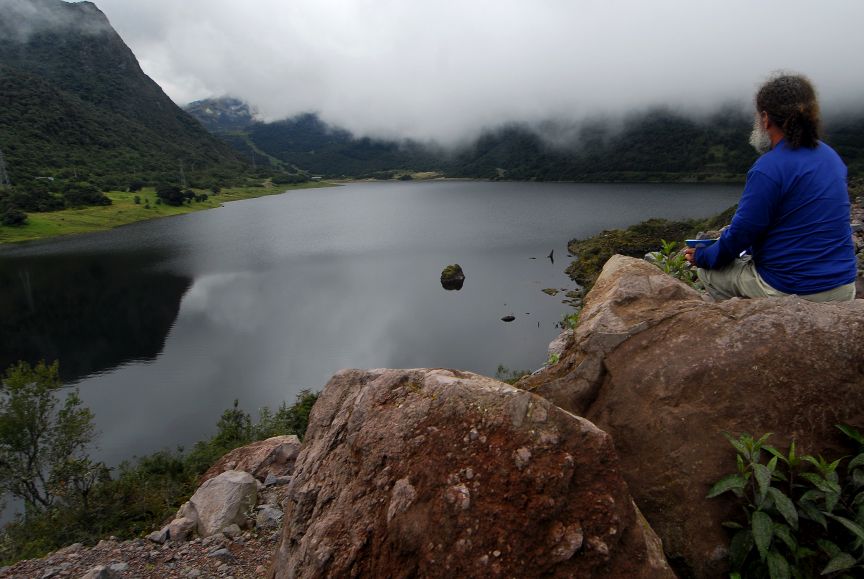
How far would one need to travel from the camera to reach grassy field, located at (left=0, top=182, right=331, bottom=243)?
300 ft

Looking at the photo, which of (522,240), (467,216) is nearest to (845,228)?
(522,240)

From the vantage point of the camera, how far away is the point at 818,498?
389cm

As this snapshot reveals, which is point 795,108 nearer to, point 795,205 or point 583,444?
point 795,205

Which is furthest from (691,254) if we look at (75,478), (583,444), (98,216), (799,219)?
(98,216)

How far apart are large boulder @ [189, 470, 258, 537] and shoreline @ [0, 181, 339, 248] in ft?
A: 328

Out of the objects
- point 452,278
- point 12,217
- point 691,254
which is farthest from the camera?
point 12,217

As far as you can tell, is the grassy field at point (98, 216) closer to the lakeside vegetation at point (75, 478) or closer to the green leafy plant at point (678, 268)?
the lakeside vegetation at point (75, 478)

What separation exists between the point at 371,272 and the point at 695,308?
6733 cm

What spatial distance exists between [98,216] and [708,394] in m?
128

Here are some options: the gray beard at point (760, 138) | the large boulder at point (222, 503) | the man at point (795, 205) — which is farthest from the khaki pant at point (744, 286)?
the large boulder at point (222, 503)

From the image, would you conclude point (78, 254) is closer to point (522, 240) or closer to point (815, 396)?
point (522, 240)

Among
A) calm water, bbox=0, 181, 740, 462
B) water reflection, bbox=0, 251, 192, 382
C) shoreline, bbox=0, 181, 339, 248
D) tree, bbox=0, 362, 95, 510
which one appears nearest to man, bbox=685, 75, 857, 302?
tree, bbox=0, 362, 95, 510

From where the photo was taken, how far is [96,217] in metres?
107

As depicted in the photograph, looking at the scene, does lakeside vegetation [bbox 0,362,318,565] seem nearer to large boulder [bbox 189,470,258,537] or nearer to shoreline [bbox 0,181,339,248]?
large boulder [bbox 189,470,258,537]
